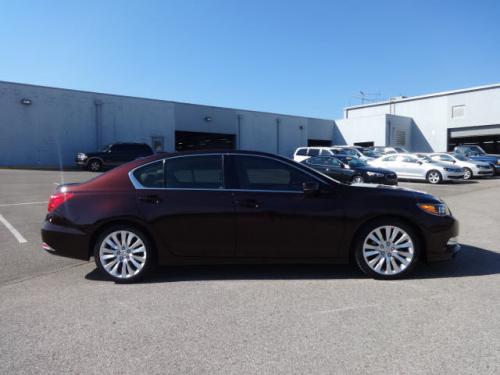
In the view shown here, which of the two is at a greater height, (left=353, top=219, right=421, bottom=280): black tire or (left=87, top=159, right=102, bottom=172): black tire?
(left=87, top=159, right=102, bottom=172): black tire

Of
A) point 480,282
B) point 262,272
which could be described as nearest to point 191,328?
point 262,272

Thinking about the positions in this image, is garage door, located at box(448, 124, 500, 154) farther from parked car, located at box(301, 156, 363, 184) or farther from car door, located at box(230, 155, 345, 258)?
car door, located at box(230, 155, 345, 258)

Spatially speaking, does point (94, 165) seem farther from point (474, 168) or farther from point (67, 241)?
point (474, 168)

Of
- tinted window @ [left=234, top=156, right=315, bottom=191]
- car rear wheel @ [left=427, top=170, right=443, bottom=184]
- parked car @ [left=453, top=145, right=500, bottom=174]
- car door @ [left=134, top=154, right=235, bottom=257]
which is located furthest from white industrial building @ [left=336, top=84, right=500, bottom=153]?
car door @ [left=134, top=154, right=235, bottom=257]

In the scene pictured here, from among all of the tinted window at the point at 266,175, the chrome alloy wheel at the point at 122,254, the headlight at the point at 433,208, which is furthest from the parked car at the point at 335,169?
the chrome alloy wheel at the point at 122,254

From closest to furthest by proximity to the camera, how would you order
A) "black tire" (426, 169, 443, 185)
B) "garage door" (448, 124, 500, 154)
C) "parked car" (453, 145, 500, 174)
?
"black tire" (426, 169, 443, 185) → "parked car" (453, 145, 500, 174) → "garage door" (448, 124, 500, 154)

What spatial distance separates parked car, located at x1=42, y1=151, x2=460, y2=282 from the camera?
15.7 feet


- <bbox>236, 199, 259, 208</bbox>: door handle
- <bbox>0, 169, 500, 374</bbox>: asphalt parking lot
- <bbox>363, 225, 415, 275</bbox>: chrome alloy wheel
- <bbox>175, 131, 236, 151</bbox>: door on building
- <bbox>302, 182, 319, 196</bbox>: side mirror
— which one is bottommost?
<bbox>0, 169, 500, 374</bbox>: asphalt parking lot

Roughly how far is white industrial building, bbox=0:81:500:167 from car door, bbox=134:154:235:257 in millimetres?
22629

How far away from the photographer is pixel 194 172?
498cm

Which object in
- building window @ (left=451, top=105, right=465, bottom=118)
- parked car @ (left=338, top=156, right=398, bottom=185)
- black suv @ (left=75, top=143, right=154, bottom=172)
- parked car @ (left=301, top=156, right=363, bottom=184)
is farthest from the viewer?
building window @ (left=451, top=105, right=465, bottom=118)

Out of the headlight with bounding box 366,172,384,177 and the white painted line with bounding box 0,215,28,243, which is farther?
the headlight with bounding box 366,172,384,177

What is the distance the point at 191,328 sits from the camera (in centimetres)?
357

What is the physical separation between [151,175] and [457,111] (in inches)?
1699
